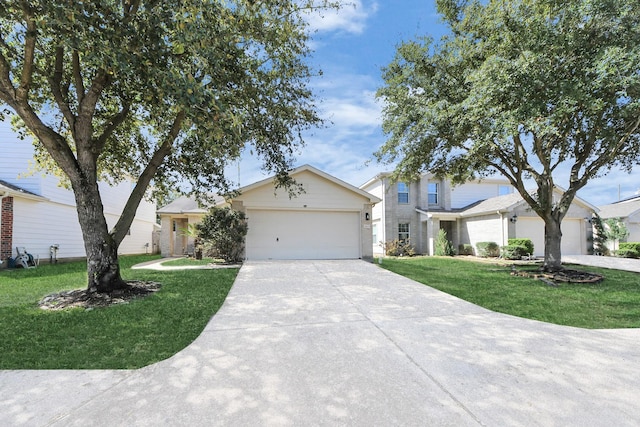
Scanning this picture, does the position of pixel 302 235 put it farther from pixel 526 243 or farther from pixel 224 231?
pixel 526 243

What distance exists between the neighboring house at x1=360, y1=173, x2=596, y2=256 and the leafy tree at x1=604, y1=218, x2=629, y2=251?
1085 mm

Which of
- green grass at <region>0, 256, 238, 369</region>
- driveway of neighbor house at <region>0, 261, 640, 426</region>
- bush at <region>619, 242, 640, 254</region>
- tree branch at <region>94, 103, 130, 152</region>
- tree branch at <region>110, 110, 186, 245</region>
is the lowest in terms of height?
driveway of neighbor house at <region>0, 261, 640, 426</region>

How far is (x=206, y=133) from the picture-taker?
17.2ft

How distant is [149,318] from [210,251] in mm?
8473

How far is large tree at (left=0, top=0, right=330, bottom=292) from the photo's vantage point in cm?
459

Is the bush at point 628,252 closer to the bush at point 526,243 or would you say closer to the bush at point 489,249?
the bush at point 526,243

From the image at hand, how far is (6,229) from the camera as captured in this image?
12.1 metres

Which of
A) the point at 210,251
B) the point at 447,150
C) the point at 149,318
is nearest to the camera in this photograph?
the point at 149,318

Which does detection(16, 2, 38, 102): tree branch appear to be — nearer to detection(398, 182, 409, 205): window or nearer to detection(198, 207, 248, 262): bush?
detection(198, 207, 248, 262): bush

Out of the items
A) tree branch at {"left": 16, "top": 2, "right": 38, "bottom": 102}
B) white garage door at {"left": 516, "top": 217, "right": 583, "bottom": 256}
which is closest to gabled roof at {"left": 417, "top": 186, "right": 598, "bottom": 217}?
white garage door at {"left": 516, "top": 217, "right": 583, "bottom": 256}

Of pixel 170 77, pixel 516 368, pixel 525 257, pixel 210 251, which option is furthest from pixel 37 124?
pixel 525 257

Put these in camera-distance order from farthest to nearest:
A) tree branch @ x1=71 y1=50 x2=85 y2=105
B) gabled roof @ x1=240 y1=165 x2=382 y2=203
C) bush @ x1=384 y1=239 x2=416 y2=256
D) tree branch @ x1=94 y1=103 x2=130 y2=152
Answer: bush @ x1=384 y1=239 x2=416 y2=256 < gabled roof @ x1=240 y1=165 x2=382 y2=203 < tree branch @ x1=94 y1=103 x2=130 y2=152 < tree branch @ x1=71 y1=50 x2=85 y2=105

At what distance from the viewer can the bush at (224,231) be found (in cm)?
1226

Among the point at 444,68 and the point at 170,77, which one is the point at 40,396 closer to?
the point at 170,77
